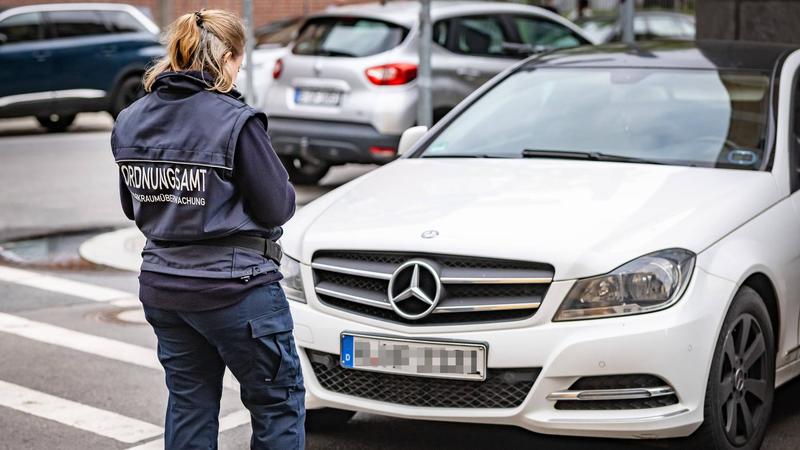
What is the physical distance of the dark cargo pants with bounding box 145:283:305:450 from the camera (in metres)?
3.70

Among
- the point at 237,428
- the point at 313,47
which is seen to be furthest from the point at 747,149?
the point at 313,47

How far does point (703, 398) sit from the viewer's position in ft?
15.0

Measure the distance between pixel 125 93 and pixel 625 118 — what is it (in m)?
13.9

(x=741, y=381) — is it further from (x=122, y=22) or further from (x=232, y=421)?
(x=122, y=22)

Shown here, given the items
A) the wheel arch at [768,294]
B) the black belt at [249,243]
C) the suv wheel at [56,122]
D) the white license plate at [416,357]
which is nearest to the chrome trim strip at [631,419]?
the white license plate at [416,357]

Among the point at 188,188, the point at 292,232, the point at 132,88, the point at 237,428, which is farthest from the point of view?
the point at 132,88

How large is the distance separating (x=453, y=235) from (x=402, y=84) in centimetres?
696

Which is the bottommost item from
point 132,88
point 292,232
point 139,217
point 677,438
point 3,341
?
point 132,88

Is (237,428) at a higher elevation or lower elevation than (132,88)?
higher

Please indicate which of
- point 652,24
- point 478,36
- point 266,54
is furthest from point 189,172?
point 652,24

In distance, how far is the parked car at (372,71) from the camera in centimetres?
1149

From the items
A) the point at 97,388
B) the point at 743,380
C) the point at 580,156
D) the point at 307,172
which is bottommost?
the point at 307,172

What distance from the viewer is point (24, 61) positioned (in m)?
17.7

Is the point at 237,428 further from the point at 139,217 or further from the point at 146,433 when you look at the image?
the point at 139,217
